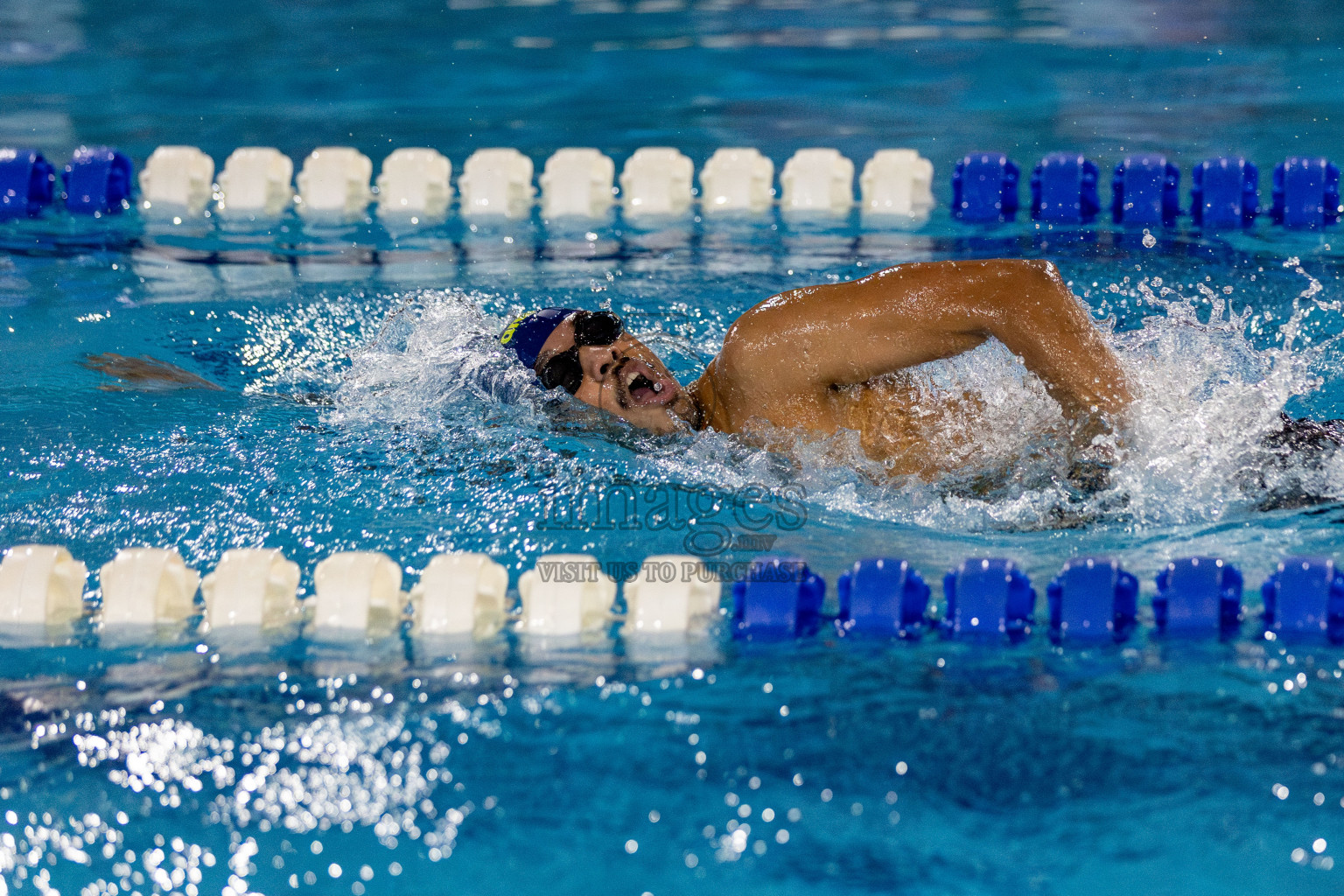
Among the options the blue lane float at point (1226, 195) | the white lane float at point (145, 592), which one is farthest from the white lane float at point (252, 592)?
the blue lane float at point (1226, 195)

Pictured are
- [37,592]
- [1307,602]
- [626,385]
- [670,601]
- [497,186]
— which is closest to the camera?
[1307,602]

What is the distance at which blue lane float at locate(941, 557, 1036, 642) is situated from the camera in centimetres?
215

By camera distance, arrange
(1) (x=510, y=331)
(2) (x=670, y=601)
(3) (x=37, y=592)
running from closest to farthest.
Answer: (2) (x=670, y=601) < (3) (x=37, y=592) < (1) (x=510, y=331)

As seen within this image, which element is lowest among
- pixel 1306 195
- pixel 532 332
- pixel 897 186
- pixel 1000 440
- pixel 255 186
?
pixel 1000 440

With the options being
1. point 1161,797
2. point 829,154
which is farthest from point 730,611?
point 829,154

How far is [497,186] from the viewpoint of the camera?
4.57 meters

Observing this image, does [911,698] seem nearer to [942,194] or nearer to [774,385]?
[774,385]

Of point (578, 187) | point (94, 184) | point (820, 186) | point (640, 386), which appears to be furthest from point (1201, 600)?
point (94, 184)

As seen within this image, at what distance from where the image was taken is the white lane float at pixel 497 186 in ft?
14.9

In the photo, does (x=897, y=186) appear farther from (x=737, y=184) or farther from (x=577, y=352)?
(x=577, y=352)

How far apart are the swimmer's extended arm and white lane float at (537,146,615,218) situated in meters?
2.02

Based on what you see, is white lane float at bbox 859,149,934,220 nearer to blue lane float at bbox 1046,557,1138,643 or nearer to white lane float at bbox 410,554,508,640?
blue lane float at bbox 1046,557,1138,643

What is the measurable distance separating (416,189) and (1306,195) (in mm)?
2962

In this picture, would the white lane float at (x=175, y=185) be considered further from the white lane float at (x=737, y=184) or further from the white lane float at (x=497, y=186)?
the white lane float at (x=737, y=184)
